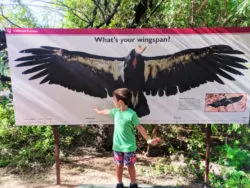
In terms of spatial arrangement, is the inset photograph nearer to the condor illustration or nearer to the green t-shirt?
the condor illustration

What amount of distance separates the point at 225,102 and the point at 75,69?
193cm

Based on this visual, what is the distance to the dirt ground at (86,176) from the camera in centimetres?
331

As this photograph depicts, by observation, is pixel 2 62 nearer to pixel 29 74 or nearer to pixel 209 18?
pixel 29 74

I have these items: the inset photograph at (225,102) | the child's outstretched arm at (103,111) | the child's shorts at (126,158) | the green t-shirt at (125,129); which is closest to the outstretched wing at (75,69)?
the child's outstretched arm at (103,111)

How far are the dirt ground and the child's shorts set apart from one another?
1.95ft

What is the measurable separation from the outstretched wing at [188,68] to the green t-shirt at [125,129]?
429 millimetres

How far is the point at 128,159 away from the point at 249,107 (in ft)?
5.50

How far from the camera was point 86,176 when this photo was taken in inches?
139

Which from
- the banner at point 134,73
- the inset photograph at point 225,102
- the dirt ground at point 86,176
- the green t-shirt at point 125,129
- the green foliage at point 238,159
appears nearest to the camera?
the green t-shirt at point 125,129

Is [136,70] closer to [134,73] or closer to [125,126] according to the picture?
[134,73]

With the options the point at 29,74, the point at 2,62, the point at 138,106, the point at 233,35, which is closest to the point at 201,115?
the point at 138,106

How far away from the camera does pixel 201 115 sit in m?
2.94

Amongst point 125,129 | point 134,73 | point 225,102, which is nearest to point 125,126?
point 125,129

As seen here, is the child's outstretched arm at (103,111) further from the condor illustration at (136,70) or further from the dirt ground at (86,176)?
the dirt ground at (86,176)
